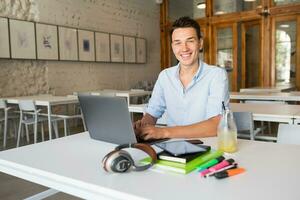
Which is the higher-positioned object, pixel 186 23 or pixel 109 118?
pixel 186 23

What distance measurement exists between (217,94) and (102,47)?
5.18m

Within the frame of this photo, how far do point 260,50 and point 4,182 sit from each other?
5.99 metres

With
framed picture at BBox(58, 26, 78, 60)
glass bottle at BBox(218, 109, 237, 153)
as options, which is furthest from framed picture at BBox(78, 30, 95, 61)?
glass bottle at BBox(218, 109, 237, 153)

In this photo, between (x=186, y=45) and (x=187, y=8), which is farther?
(x=187, y=8)

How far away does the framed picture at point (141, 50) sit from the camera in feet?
24.3

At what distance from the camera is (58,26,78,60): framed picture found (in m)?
5.61

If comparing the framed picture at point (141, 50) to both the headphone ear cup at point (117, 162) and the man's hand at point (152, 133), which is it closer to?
the man's hand at point (152, 133)

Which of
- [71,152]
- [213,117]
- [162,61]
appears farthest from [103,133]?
[162,61]

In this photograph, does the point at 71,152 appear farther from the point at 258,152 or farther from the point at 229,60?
the point at 229,60

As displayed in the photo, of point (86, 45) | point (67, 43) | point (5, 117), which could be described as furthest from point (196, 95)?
point (86, 45)

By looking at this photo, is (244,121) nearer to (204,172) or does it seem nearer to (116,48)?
(204,172)

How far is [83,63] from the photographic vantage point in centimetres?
618

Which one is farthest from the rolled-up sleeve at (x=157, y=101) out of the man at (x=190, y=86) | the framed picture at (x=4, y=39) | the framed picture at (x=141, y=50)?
the framed picture at (x=141, y=50)

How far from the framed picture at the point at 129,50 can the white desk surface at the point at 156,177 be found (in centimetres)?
591
